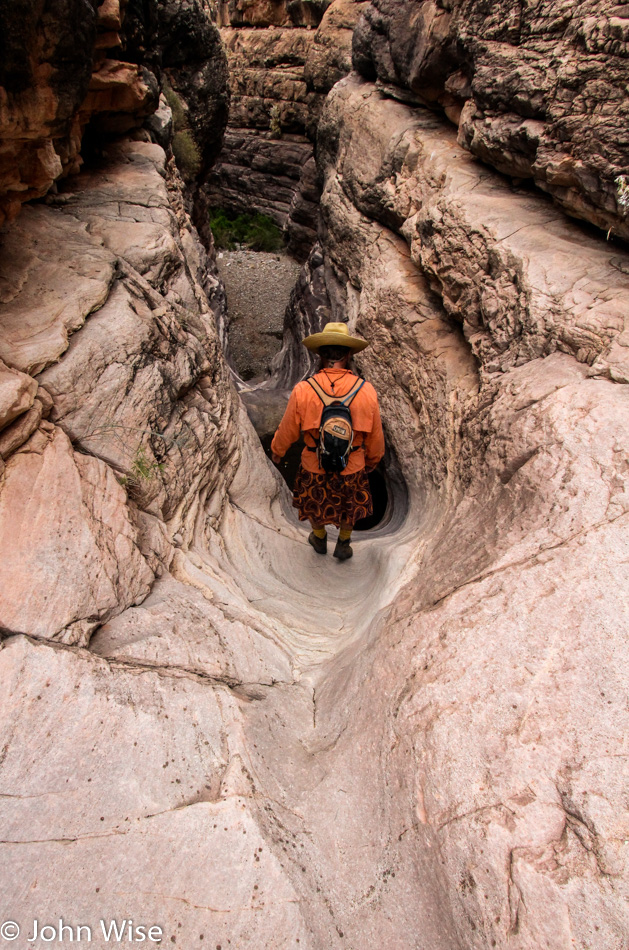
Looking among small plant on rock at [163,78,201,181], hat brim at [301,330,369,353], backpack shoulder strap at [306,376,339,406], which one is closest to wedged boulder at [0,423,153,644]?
backpack shoulder strap at [306,376,339,406]

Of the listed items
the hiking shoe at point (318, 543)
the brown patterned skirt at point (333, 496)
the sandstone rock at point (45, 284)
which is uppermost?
the sandstone rock at point (45, 284)

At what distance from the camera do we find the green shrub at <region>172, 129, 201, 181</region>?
7.91 meters

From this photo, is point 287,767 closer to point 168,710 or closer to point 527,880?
point 168,710

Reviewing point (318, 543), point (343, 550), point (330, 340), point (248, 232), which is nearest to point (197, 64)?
point (330, 340)

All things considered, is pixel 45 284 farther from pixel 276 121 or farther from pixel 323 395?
pixel 276 121

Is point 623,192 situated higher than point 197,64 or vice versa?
point 197,64

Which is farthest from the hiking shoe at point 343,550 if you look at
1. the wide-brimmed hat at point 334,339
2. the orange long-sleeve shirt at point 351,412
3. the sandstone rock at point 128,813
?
the sandstone rock at point 128,813

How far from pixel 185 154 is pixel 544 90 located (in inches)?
236

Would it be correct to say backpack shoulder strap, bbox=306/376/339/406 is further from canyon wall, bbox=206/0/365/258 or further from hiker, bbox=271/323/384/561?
canyon wall, bbox=206/0/365/258

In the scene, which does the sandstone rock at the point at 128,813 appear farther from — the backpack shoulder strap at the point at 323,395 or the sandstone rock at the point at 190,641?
the backpack shoulder strap at the point at 323,395

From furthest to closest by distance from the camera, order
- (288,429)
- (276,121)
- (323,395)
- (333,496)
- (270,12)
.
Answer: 1. (270,12)
2. (276,121)
3. (333,496)
4. (288,429)
5. (323,395)

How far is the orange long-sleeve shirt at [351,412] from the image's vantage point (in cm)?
354

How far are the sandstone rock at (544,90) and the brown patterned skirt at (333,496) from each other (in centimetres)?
271

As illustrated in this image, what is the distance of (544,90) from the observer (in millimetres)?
4016
